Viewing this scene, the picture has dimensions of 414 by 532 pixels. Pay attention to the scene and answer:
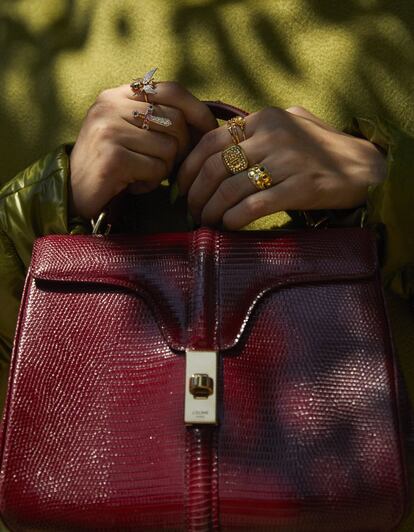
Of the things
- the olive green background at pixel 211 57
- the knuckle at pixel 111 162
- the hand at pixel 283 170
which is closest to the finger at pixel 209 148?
the hand at pixel 283 170

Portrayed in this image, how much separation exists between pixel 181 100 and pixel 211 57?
362 mm

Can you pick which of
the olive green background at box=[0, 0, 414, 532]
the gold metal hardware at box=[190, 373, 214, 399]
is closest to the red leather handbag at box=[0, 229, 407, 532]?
the gold metal hardware at box=[190, 373, 214, 399]

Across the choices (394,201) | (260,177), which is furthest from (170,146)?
(394,201)

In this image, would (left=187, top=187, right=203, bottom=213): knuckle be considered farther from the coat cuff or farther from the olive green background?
the olive green background

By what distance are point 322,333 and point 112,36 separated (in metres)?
0.84

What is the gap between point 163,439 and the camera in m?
0.72

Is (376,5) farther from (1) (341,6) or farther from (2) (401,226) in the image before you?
(2) (401,226)

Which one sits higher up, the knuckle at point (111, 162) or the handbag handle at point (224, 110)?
the handbag handle at point (224, 110)

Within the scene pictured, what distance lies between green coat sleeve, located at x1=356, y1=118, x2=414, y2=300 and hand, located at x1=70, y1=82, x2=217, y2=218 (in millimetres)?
268

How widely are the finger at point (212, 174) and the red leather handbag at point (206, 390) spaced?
119 millimetres

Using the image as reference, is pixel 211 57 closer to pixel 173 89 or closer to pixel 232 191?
pixel 173 89

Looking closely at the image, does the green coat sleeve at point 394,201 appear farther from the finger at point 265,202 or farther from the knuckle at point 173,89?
the knuckle at point 173,89

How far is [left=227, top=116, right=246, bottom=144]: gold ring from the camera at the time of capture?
0.92 metres

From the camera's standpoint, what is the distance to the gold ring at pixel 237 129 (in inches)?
36.4
